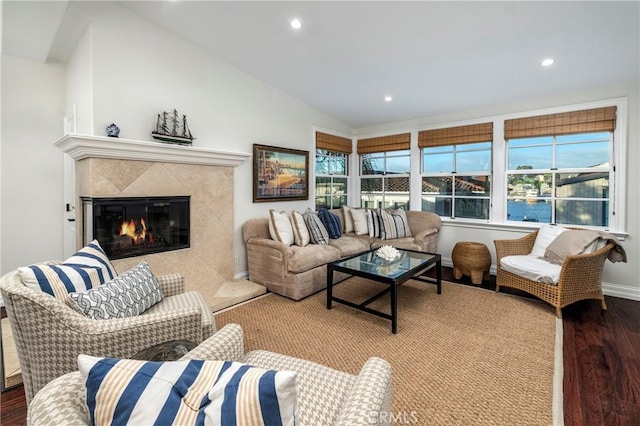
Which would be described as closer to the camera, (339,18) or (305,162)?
(339,18)

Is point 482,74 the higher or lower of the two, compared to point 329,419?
higher

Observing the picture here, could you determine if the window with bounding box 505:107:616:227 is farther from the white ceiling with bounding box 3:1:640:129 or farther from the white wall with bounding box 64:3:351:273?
the white wall with bounding box 64:3:351:273

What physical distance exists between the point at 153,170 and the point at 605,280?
5174 mm

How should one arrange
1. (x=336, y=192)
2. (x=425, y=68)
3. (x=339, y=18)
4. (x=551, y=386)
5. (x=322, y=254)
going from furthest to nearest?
1. (x=336, y=192)
2. (x=322, y=254)
3. (x=425, y=68)
4. (x=339, y=18)
5. (x=551, y=386)

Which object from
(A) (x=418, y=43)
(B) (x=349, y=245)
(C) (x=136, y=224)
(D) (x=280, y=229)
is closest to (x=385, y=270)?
(B) (x=349, y=245)

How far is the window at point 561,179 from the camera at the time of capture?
11.4ft

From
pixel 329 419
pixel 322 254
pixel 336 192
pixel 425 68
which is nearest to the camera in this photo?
pixel 329 419

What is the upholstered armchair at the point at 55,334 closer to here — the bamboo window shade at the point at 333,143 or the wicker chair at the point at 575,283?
the wicker chair at the point at 575,283

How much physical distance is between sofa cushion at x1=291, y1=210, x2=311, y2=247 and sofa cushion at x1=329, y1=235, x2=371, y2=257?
0.41 meters

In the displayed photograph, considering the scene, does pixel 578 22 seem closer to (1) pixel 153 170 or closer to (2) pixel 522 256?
(2) pixel 522 256

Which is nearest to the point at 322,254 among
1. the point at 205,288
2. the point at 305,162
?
the point at 205,288

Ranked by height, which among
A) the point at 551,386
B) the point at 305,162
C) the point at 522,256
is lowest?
the point at 551,386

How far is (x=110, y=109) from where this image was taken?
2605mm

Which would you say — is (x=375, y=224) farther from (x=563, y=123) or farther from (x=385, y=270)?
(x=563, y=123)
